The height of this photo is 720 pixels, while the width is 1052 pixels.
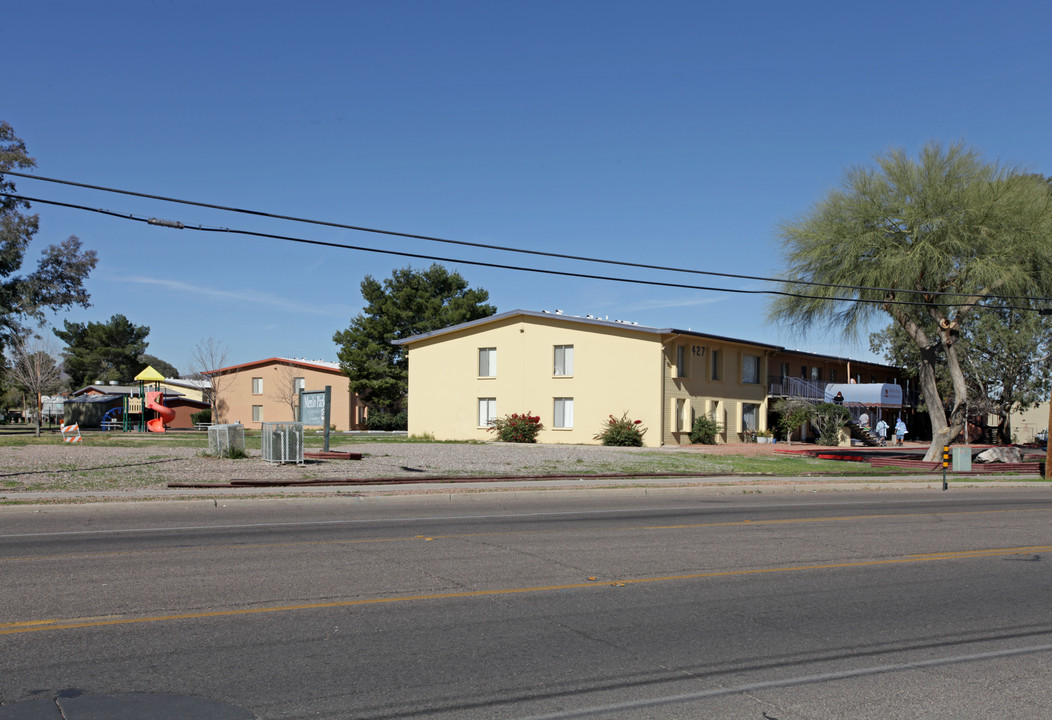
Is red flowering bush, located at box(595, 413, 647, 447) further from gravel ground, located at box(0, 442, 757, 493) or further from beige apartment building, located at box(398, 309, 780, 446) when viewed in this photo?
gravel ground, located at box(0, 442, 757, 493)

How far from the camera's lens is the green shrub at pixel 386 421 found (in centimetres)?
6362

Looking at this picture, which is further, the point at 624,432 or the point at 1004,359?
the point at 1004,359

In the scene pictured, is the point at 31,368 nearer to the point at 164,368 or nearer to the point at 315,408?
the point at 315,408

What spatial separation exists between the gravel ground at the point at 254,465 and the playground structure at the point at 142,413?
639 inches

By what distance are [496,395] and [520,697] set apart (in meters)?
39.4

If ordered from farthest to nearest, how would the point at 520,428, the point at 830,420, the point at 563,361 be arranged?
the point at 830,420, the point at 563,361, the point at 520,428

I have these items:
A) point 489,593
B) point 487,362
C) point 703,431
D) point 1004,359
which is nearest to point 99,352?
point 487,362

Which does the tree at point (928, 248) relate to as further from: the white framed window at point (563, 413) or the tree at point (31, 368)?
the tree at point (31, 368)

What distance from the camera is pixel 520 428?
42.7m

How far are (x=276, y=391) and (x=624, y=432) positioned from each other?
33173mm

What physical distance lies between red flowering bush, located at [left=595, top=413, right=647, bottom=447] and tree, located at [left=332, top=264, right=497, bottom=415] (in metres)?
26.9

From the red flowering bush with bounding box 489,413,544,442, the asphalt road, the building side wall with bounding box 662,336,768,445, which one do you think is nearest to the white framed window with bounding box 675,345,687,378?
the building side wall with bounding box 662,336,768,445

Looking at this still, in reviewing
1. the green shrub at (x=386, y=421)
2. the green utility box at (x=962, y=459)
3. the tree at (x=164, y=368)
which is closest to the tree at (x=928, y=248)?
the green utility box at (x=962, y=459)

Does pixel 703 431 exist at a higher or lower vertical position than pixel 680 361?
lower
